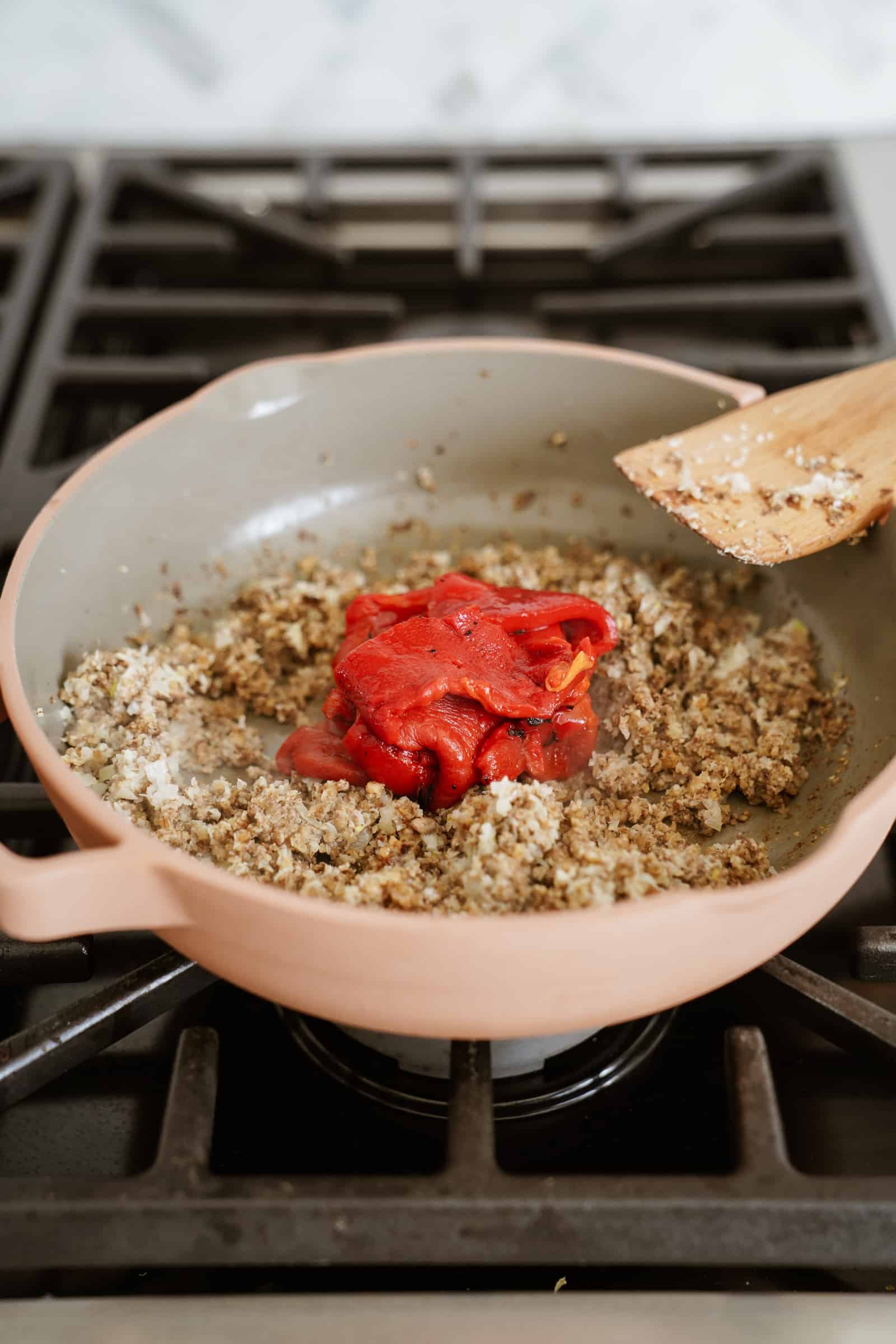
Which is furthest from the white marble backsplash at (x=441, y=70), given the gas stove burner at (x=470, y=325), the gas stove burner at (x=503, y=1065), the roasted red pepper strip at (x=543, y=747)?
the gas stove burner at (x=503, y=1065)

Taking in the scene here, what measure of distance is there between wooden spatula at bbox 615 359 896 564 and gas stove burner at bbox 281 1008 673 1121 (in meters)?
0.38

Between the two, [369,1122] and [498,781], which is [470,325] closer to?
[498,781]

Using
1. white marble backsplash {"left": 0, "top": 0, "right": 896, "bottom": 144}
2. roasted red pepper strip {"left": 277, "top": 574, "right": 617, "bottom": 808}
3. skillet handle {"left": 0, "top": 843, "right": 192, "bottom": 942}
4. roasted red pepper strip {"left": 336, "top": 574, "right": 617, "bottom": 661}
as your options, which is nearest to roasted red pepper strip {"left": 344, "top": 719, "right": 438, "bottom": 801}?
roasted red pepper strip {"left": 277, "top": 574, "right": 617, "bottom": 808}

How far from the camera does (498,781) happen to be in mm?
749

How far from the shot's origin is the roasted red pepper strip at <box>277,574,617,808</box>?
30.5 inches

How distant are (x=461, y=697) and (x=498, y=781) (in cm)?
8

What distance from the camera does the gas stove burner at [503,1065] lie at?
701 mm

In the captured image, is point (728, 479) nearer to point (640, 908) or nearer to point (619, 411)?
point (619, 411)

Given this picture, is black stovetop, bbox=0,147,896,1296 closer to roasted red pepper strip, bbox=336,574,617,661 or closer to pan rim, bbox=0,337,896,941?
pan rim, bbox=0,337,896,941

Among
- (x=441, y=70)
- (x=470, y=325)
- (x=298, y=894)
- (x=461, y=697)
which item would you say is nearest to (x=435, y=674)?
(x=461, y=697)

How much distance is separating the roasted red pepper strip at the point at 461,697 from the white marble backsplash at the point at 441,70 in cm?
102

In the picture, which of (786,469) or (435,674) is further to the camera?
(786,469)

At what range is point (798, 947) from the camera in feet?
2.59

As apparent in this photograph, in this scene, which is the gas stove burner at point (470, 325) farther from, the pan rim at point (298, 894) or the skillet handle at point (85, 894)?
the skillet handle at point (85, 894)
